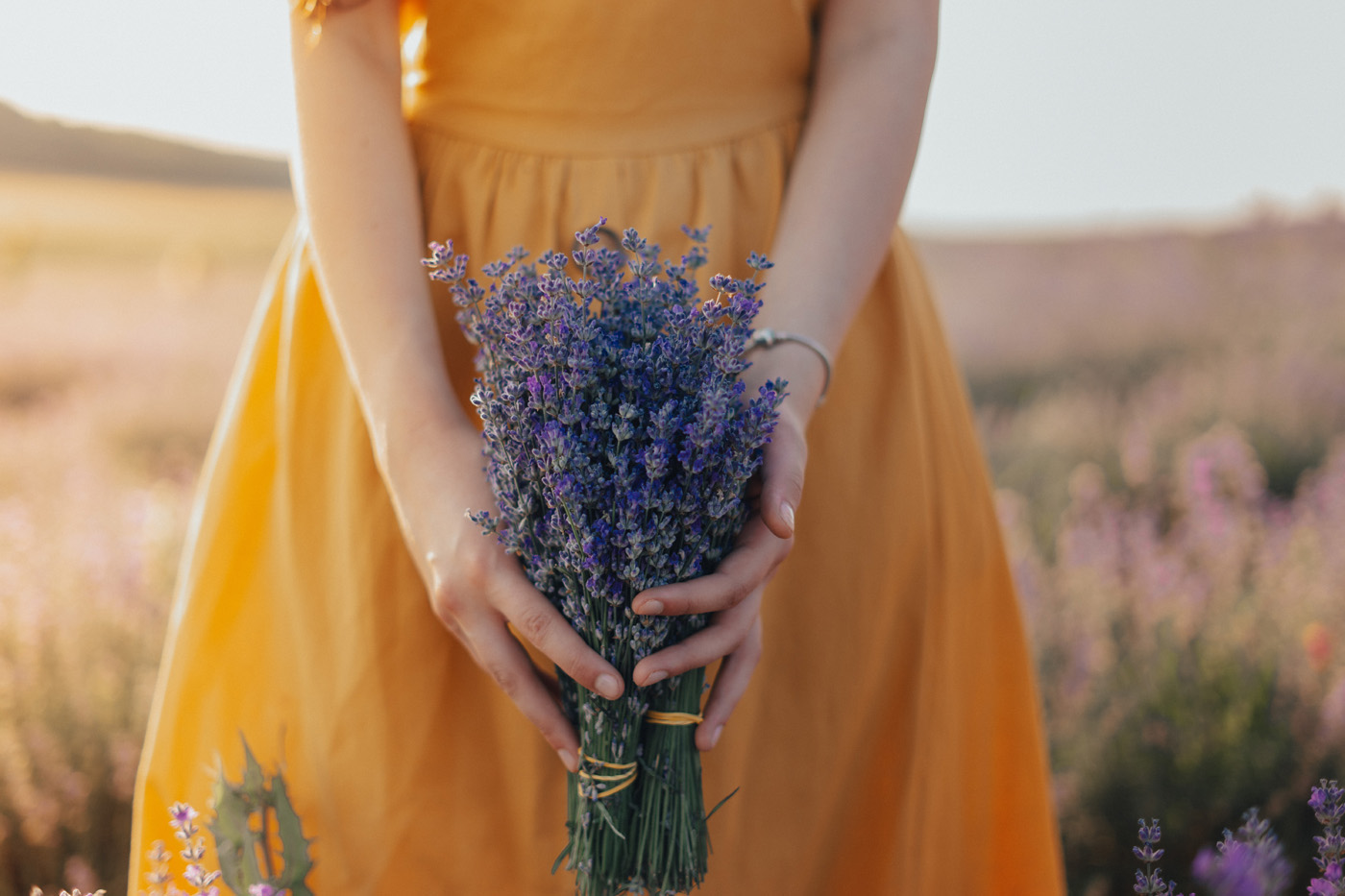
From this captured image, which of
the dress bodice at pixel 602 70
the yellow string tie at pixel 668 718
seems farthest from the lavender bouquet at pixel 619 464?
the dress bodice at pixel 602 70

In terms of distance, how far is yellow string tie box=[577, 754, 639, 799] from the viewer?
3.05ft

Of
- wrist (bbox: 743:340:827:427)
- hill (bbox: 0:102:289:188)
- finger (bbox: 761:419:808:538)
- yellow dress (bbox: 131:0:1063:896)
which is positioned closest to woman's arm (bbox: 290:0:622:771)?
yellow dress (bbox: 131:0:1063:896)

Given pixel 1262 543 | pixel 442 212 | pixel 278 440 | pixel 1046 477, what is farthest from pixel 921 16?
pixel 1046 477

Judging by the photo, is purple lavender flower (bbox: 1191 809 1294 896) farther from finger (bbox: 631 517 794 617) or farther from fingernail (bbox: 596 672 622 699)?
fingernail (bbox: 596 672 622 699)

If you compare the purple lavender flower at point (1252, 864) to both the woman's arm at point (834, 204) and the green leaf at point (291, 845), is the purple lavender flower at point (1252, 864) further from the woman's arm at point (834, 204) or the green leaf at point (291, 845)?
the green leaf at point (291, 845)

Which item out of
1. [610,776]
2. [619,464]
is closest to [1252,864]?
[610,776]

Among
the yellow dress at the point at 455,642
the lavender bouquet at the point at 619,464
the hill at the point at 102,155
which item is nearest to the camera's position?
the lavender bouquet at the point at 619,464

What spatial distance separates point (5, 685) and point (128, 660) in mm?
408

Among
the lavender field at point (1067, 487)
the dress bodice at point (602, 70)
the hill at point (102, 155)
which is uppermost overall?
the hill at point (102, 155)

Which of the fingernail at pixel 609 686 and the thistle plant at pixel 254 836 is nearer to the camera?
the fingernail at pixel 609 686

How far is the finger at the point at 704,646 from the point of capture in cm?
89

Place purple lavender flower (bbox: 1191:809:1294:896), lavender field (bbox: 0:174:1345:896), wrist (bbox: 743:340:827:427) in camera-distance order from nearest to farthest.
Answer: purple lavender flower (bbox: 1191:809:1294:896) < wrist (bbox: 743:340:827:427) < lavender field (bbox: 0:174:1345:896)

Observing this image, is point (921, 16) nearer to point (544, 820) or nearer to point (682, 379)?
point (682, 379)

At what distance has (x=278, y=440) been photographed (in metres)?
1.37
